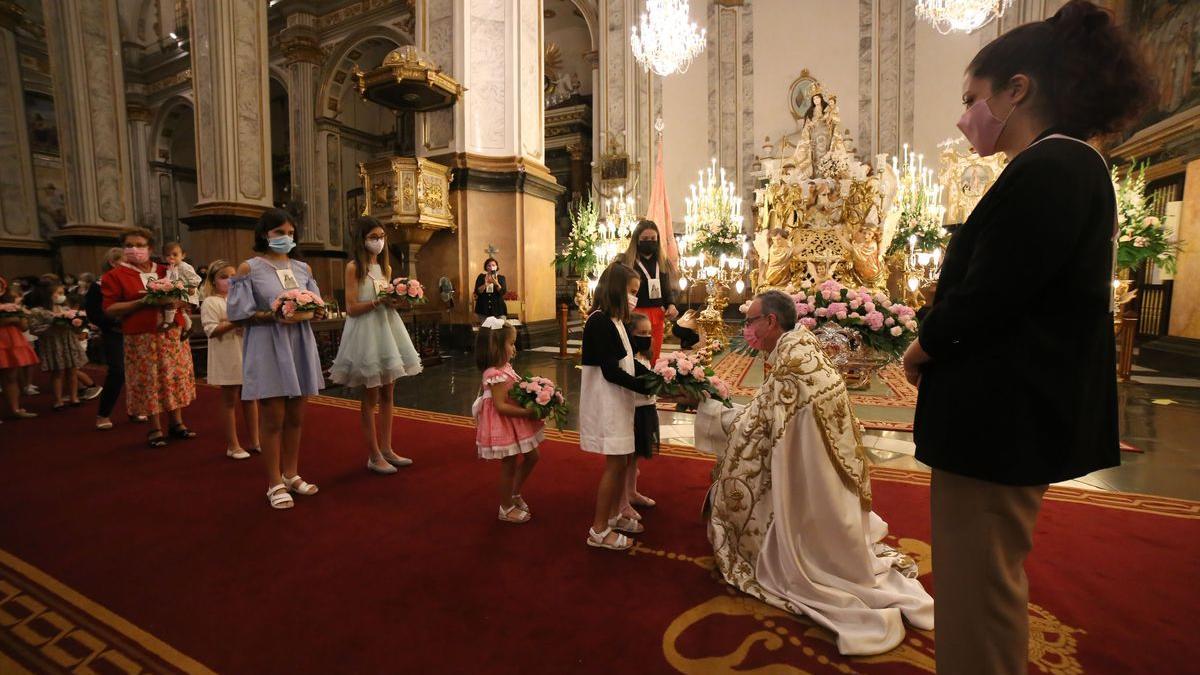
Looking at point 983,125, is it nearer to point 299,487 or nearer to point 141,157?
point 299,487

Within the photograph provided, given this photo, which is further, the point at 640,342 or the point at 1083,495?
the point at 1083,495

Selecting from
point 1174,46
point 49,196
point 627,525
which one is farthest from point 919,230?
point 49,196

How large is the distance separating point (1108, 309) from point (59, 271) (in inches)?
853

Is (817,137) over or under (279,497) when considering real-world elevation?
over

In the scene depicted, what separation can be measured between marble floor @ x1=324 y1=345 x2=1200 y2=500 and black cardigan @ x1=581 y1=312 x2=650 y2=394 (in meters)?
2.41

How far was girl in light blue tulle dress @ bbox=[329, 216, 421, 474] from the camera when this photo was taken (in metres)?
4.15

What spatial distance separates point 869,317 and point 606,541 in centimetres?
281

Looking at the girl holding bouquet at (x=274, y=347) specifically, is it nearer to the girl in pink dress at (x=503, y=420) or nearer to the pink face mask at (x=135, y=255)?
the girl in pink dress at (x=503, y=420)

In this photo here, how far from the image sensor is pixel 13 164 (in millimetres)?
15156

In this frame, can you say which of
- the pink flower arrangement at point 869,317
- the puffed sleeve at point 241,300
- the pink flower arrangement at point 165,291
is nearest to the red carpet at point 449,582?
the pink flower arrangement at point 869,317

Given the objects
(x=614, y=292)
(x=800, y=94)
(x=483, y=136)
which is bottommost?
(x=614, y=292)

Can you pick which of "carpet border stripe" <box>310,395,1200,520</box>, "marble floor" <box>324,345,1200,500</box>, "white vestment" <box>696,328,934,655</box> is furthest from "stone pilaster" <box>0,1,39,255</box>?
"white vestment" <box>696,328,934,655</box>

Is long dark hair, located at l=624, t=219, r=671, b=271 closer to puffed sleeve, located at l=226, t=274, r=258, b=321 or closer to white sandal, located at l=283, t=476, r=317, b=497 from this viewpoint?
puffed sleeve, located at l=226, t=274, r=258, b=321

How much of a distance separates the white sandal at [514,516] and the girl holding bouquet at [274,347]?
1.53 metres
